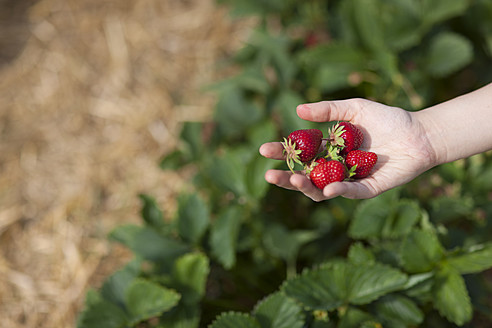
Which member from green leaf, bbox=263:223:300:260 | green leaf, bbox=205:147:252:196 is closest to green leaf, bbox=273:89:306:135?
green leaf, bbox=205:147:252:196

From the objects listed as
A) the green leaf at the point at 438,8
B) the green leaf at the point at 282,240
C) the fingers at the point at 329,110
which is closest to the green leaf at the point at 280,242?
the green leaf at the point at 282,240

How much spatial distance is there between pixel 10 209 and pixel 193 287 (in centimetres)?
114

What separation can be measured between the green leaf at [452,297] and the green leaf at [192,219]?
613 millimetres

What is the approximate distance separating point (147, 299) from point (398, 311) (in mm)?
604

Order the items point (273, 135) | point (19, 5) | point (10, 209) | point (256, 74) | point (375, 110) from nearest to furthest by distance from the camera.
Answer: point (375, 110) < point (273, 135) < point (256, 74) < point (10, 209) < point (19, 5)

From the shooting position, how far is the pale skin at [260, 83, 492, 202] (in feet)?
2.93

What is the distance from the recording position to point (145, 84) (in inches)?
90.2

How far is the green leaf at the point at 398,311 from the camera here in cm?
107

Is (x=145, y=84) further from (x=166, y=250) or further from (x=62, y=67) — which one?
(x=166, y=250)

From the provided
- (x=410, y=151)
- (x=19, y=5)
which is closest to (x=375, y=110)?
(x=410, y=151)

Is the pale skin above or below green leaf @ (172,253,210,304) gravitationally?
above

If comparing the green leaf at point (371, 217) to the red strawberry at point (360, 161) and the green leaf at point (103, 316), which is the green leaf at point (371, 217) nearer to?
the red strawberry at point (360, 161)

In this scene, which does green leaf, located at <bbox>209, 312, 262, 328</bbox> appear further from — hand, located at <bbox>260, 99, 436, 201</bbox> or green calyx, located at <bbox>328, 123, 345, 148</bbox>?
green calyx, located at <bbox>328, 123, 345, 148</bbox>

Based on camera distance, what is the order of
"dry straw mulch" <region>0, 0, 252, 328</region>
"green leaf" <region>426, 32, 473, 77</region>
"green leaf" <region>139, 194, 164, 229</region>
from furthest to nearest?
"dry straw mulch" <region>0, 0, 252, 328</region> < "green leaf" <region>426, 32, 473, 77</region> < "green leaf" <region>139, 194, 164, 229</region>
